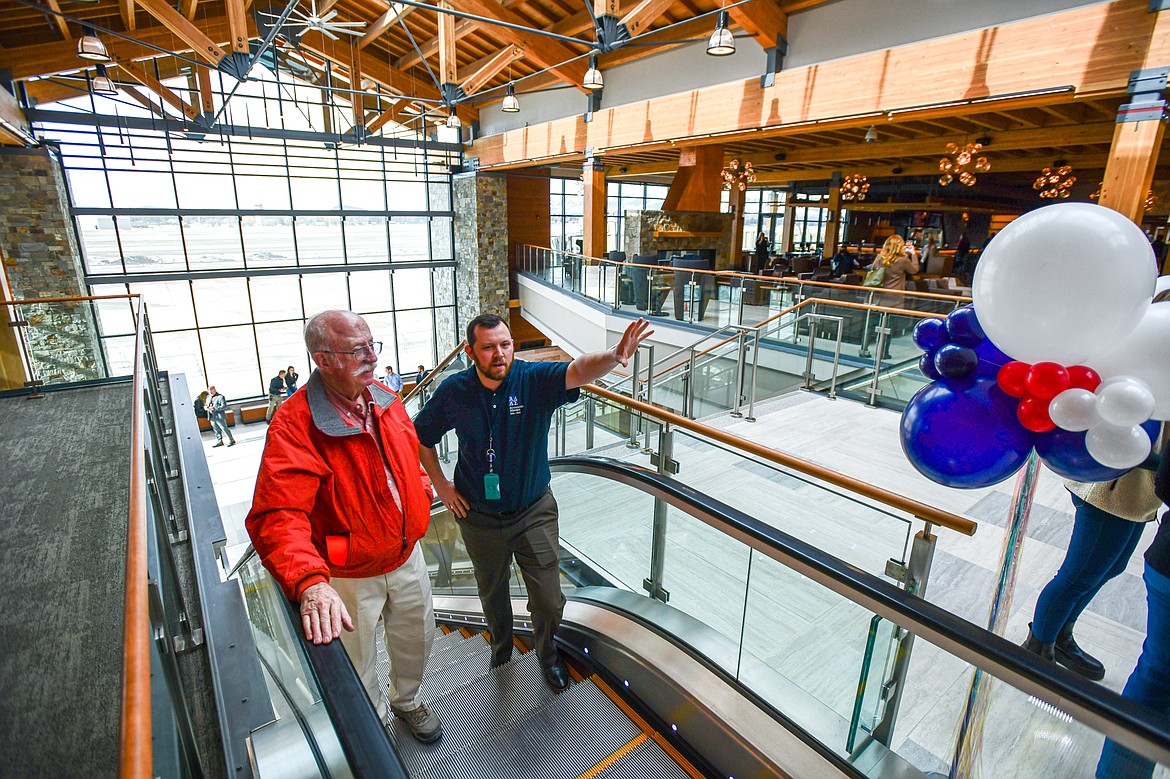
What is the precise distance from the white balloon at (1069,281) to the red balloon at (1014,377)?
4cm

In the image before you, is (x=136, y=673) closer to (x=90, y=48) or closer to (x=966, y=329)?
(x=966, y=329)

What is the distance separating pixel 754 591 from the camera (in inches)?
84.7

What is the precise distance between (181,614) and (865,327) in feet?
21.0

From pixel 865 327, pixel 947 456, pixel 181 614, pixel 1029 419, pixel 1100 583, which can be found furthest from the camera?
pixel 865 327

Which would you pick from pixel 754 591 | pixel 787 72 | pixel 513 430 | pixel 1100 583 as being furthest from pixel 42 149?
pixel 1100 583

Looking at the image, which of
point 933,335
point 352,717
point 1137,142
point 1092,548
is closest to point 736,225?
point 1137,142

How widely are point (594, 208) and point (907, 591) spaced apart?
1140cm

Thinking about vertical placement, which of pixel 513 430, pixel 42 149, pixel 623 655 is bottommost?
pixel 623 655

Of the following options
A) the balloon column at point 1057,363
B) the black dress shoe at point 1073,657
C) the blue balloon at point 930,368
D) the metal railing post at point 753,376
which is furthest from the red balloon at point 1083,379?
the metal railing post at point 753,376

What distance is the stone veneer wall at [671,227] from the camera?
11.8 meters

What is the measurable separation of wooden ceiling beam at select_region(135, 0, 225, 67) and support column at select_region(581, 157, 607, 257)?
6.36 m

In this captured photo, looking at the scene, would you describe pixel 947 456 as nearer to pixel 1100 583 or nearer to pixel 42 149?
pixel 1100 583

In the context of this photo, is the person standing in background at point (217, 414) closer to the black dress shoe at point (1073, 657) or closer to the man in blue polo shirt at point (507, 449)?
the man in blue polo shirt at point (507, 449)

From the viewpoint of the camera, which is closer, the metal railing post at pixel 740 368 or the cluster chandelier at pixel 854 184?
the metal railing post at pixel 740 368
